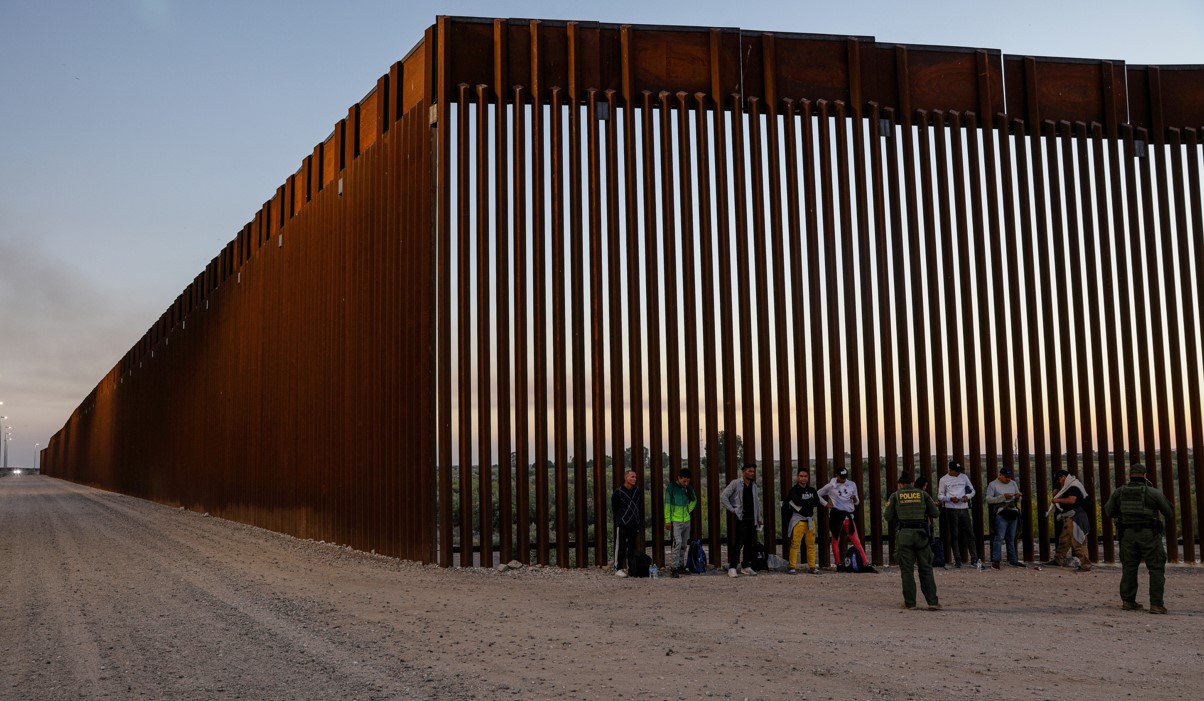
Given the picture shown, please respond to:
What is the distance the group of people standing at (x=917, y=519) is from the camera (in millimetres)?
11297

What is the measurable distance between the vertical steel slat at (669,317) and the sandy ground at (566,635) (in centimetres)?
155

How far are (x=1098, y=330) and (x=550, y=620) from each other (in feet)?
41.5

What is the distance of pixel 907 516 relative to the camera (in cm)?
1146

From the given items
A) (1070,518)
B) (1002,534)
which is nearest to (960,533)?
(1002,534)

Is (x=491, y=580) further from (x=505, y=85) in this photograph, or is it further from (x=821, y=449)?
(x=505, y=85)

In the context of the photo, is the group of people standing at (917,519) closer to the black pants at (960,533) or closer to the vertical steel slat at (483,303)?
the black pants at (960,533)

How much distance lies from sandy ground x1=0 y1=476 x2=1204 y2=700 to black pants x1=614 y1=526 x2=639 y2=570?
0.43 meters

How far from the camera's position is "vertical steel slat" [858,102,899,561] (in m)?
16.9

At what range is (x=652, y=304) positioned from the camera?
16.0 meters

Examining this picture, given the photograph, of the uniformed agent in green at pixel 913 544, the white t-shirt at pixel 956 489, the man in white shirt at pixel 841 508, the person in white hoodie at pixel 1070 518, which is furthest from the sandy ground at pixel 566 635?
the white t-shirt at pixel 956 489

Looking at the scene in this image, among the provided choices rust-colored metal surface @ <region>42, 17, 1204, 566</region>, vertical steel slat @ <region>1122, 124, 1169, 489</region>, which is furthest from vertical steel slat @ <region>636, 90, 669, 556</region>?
vertical steel slat @ <region>1122, 124, 1169, 489</region>

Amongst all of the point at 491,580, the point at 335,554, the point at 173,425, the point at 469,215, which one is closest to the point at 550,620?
the point at 491,580

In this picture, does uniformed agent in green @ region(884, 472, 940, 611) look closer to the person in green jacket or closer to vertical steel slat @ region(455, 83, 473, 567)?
the person in green jacket

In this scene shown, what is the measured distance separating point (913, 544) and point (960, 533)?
550cm
